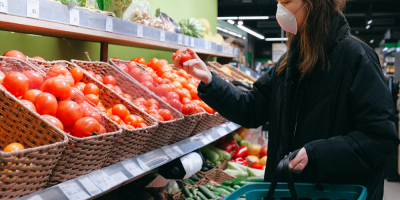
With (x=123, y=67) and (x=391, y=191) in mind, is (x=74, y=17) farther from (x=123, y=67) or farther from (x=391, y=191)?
(x=391, y=191)

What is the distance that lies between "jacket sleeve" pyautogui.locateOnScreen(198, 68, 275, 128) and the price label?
680 millimetres

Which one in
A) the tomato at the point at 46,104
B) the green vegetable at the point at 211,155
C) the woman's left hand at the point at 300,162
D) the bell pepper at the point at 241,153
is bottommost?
the bell pepper at the point at 241,153

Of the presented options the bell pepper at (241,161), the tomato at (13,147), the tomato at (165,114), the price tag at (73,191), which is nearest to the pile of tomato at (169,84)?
the tomato at (165,114)

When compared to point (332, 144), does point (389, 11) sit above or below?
above

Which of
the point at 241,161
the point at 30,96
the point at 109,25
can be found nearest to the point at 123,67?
the point at 109,25

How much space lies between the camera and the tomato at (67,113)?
1.15 meters

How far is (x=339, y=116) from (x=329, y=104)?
0.06 meters

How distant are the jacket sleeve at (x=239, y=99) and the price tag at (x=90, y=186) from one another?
0.68 metres

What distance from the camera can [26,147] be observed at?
1013 mm

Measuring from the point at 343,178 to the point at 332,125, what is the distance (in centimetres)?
23

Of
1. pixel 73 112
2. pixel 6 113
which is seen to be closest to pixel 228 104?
pixel 73 112

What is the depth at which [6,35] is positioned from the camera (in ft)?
5.95

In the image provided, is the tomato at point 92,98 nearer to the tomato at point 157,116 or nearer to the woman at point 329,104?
the tomato at point 157,116

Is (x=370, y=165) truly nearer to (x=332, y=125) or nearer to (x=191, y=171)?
(x=332, y=125)
